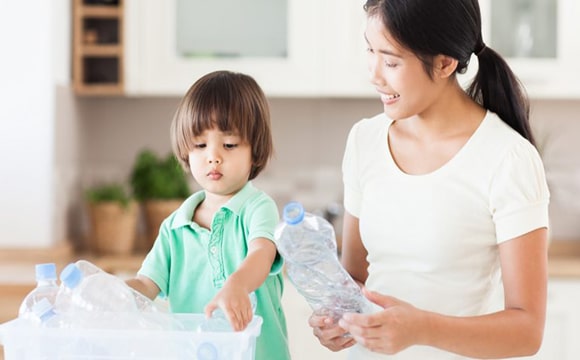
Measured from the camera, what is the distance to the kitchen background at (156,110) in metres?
3.04

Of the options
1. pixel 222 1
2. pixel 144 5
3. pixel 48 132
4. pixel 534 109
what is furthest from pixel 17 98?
pixel 534 109

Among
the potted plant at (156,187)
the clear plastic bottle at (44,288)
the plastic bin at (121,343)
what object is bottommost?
the potted plant at (156,187)

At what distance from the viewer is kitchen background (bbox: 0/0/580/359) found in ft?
9.96

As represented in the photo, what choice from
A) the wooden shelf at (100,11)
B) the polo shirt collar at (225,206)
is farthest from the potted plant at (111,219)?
the polo shirt collar at (225,206)

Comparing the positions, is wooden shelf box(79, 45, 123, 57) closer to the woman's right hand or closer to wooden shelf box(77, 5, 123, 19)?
wooden shelf box(77, 5, 123, 19)

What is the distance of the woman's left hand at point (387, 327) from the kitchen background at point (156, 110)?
205 cm

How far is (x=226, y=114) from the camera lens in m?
1.38

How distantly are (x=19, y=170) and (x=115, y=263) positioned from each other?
1.42 ft

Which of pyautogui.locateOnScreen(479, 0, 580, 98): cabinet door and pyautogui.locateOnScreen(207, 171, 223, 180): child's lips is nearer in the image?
pyautogui.locateOnScreen(207, 171, 223, 180): child's lips

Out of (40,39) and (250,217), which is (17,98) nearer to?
(40,39)

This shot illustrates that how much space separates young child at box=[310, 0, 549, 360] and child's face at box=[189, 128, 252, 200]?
8.1 inches

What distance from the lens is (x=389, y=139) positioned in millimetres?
1492

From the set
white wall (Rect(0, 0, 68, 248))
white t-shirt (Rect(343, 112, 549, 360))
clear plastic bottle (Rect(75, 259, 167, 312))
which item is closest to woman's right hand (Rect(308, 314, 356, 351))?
white t-shirt (Rect(343, 112, 549, 360))

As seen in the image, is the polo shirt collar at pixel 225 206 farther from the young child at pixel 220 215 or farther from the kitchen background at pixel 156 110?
the kitchen background at pixel 156 110
